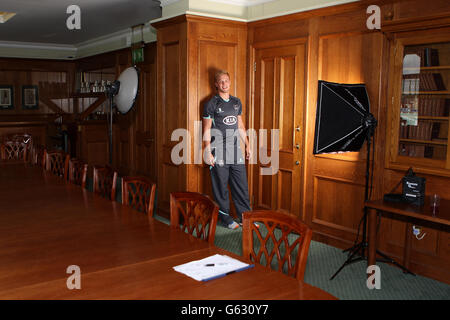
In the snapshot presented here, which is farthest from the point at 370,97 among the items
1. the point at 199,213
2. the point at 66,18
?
the point at 66,18

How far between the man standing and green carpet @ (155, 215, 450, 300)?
866mm

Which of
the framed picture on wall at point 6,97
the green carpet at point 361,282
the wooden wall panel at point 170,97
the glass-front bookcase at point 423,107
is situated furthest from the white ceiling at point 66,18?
the green carpet at point 361,282

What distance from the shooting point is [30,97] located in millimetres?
9492

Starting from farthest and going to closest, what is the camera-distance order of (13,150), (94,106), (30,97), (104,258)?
(30,97)
(94,106)
(13,150)
(104,258)

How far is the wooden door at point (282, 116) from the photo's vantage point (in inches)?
177

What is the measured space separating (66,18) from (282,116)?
3.73 m

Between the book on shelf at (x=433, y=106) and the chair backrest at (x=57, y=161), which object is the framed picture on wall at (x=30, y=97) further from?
the book on shelf at (x=433, y=106)

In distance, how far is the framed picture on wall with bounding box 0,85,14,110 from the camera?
30.2 feet

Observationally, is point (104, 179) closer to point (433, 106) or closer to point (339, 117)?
point (339, 117)

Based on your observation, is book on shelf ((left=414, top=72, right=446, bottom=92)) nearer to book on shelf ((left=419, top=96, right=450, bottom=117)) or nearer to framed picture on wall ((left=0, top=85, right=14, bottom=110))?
book on shelf ((left=419, top=96, right=450, bottom=117))

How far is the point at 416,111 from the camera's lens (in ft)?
11.3

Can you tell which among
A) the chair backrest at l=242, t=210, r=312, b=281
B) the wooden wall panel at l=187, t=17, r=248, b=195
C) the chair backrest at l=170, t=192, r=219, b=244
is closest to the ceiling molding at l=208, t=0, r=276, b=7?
the wooden wall panel at l=187, t=17, r=248, b=195

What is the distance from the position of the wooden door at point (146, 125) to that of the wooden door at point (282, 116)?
7.72 ft

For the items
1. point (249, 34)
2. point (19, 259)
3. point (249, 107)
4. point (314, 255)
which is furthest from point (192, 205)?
point (249, 34)
